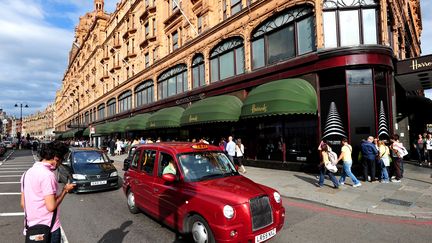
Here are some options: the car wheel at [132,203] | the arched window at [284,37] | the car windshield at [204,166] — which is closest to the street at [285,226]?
the car wheel at [132,203]

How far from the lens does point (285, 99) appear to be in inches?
504

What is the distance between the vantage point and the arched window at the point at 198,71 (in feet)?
71.9

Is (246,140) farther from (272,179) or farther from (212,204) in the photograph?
(212,204)

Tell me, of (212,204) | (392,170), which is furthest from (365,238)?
(392,170)

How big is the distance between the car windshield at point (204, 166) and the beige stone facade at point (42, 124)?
12733 centimetres

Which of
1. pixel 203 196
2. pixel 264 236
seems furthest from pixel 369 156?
pixel 203 196

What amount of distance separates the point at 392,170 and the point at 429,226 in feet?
19.4

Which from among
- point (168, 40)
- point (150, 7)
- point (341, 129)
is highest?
point (150, 7)

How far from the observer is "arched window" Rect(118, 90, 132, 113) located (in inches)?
1421

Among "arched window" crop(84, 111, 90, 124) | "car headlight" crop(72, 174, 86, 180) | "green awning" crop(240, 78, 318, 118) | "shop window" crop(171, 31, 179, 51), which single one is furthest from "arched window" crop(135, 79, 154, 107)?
"arched window" crop(84, 111, 90, 124)

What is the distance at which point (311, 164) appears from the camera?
44.1 ft

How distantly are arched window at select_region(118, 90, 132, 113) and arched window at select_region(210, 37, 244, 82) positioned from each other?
18.4m

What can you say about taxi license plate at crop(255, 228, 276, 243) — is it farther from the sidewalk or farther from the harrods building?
the harrods building

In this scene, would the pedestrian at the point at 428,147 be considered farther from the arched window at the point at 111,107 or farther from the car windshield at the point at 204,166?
the arched window at the point at 111,107
